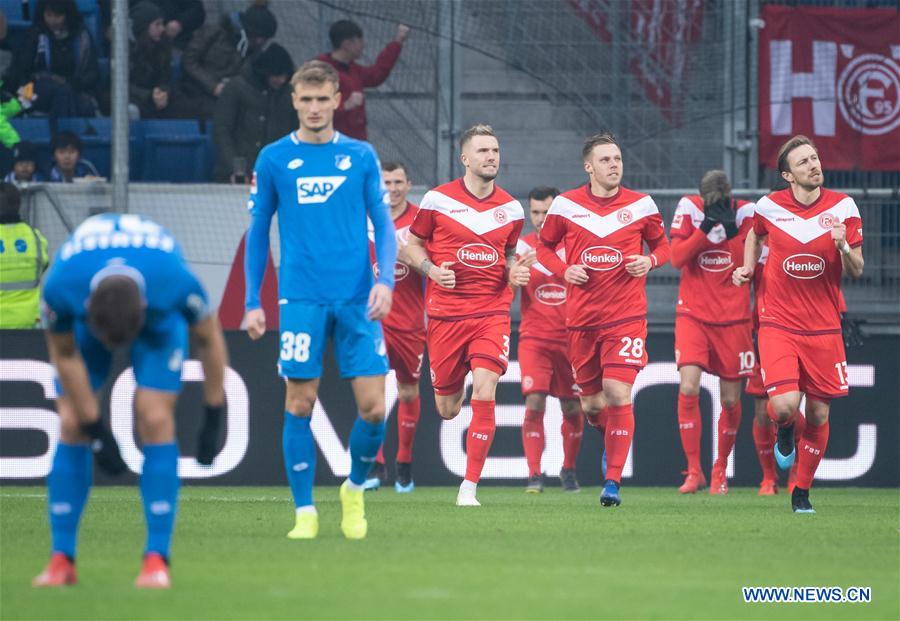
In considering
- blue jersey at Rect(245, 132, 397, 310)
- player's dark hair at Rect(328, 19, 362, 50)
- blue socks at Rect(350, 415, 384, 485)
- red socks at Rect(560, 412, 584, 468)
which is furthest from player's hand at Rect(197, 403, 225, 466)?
player's dark hair at Rect(328, 19, 362, 50)

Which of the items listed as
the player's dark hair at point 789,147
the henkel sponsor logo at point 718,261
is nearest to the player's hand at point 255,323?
the player's dark hair at point 789,147

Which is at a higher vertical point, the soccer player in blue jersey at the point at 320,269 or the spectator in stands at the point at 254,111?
the spectator in stands at the point at 254,111

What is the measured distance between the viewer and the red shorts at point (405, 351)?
12.3 meters

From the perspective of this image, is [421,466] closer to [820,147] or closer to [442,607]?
[820,147]

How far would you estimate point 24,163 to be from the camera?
46.2 feet

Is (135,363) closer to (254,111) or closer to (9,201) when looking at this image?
(9,201)

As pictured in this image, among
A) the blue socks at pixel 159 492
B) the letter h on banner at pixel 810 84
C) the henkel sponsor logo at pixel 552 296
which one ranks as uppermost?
the letter h on banner at pixel 810 84

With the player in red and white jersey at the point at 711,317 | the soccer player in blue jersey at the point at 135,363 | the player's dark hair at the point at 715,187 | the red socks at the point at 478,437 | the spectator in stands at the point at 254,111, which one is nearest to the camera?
the soccer player in blue jersey at the point at 135,363

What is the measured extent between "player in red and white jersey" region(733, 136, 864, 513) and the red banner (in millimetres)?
4287

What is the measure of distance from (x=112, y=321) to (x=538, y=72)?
902cm

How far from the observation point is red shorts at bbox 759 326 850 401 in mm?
9836

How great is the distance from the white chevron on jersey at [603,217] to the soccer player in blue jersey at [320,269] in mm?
2884

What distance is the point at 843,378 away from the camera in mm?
9891

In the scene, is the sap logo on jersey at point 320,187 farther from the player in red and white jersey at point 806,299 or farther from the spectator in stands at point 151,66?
the spectator in stands at point 151,66
